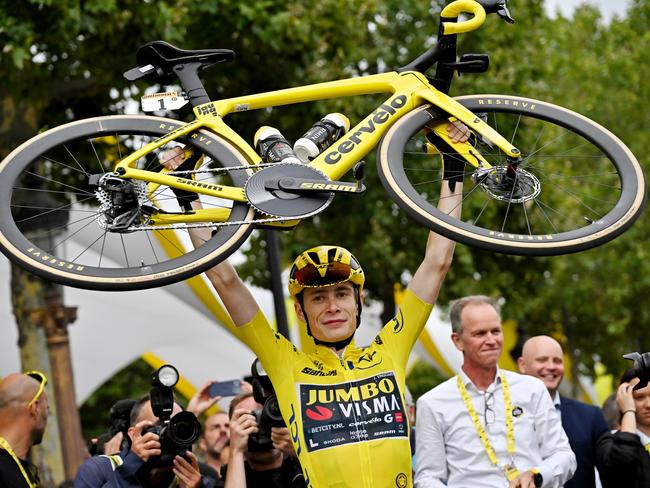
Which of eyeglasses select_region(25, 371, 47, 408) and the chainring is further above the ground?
the chainring

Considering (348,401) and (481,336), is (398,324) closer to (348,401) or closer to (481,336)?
(348,401)

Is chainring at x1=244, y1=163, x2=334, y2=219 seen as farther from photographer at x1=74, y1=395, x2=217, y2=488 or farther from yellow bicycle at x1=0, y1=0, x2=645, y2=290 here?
photographer at x1=74, y1=395, x2=217, y2=488

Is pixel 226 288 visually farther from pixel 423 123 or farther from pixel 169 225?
pixel 423 123

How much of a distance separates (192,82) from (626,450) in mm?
2950

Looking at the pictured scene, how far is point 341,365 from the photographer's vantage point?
550 centimetres

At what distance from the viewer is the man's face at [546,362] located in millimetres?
7117

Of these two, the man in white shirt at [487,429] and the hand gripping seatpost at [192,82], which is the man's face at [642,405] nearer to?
the man in white shirt at [487,429]

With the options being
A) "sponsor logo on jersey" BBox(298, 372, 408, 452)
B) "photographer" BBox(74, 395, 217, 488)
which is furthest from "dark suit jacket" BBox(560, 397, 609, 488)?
"photographer" BBox(74, 395, 217, 488)

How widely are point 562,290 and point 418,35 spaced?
1051 centimetres

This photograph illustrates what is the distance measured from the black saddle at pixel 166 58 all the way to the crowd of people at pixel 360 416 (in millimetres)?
436

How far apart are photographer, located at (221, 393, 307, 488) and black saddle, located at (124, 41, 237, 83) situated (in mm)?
1712

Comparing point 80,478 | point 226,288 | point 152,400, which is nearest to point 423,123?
point 226,288

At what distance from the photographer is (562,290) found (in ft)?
81.6

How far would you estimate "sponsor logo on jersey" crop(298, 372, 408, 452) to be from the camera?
209 inches
